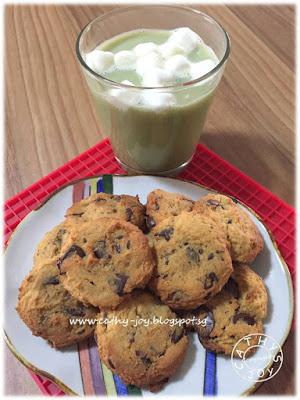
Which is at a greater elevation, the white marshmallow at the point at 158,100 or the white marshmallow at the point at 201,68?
the white marshmallow at the point at 201,68

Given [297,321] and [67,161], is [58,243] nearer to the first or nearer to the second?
[67,161]

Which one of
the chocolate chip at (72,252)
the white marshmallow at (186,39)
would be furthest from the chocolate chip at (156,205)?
the white marshmallow at (186,39)

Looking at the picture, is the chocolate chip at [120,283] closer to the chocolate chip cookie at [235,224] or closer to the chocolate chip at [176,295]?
the chocolate chip at [176,295]

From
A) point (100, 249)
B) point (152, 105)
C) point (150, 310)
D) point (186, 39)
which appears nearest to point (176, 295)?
point (150, 310)

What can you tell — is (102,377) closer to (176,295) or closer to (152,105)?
(176,295)

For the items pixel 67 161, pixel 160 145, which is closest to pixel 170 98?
pixel 160 145

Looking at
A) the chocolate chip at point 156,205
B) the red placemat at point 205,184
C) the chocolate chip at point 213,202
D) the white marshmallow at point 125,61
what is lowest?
the red placemat at point 205,184
